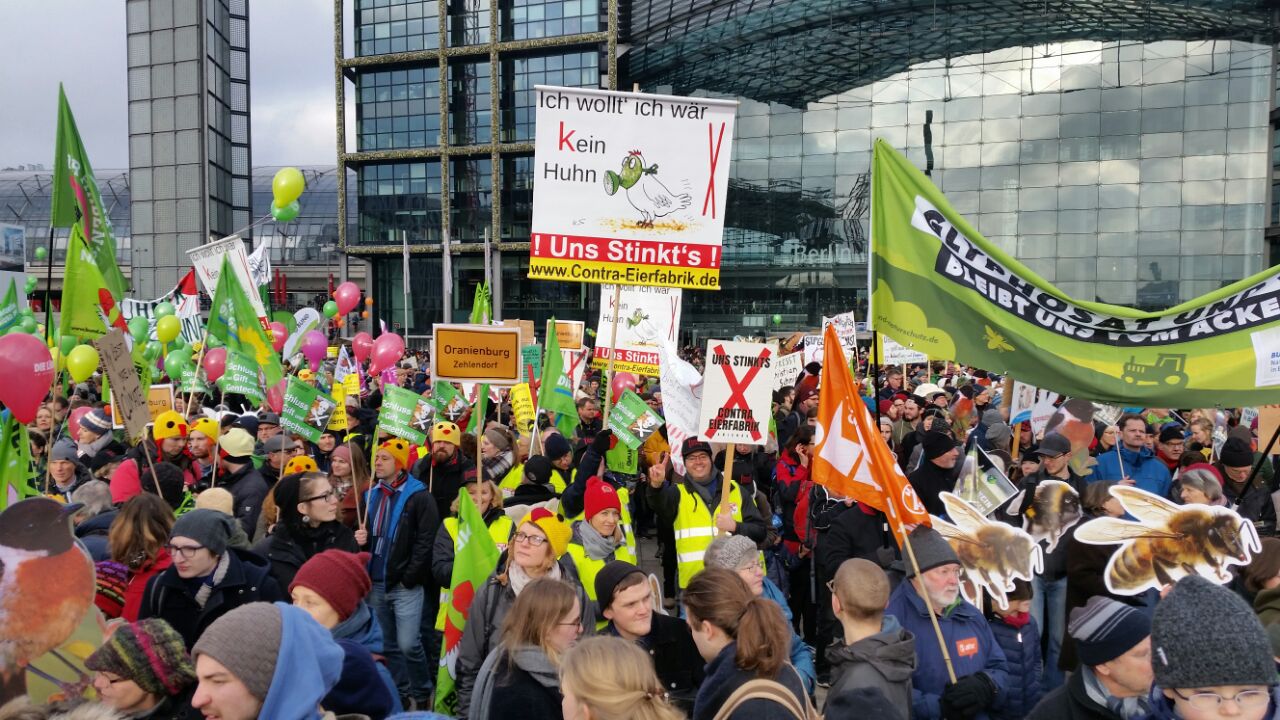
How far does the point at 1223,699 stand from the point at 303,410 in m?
7.74

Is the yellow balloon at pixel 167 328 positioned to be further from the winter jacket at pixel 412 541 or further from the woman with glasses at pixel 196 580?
the woman with glasses at pixel 196 580

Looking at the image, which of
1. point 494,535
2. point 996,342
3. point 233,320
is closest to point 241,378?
point 233,320

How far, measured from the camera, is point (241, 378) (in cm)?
915

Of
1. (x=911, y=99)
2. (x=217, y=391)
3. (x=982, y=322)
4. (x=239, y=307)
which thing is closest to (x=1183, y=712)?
(x=982, y=322)

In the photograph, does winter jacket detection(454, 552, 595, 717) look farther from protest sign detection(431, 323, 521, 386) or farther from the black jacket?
protest sign detection(431, 323, 521, 386)

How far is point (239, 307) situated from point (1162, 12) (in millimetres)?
38554

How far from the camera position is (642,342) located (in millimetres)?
12539

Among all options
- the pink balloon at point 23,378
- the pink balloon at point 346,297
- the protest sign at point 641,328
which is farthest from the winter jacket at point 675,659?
the pink balloon at point 346,297

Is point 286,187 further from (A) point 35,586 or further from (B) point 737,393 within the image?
(A) point 35,586

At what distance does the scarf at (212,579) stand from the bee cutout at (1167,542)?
378 centimetres

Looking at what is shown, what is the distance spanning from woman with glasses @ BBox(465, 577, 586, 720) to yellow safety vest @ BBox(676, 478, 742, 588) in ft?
6.85

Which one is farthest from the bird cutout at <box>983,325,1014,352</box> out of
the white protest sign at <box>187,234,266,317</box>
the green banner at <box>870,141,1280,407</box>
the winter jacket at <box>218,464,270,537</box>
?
the white protest sign at <box>187,234,266,317</box>

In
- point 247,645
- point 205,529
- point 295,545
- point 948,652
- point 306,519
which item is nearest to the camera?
point 247,645

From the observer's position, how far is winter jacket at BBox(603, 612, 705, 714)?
12.3ft
